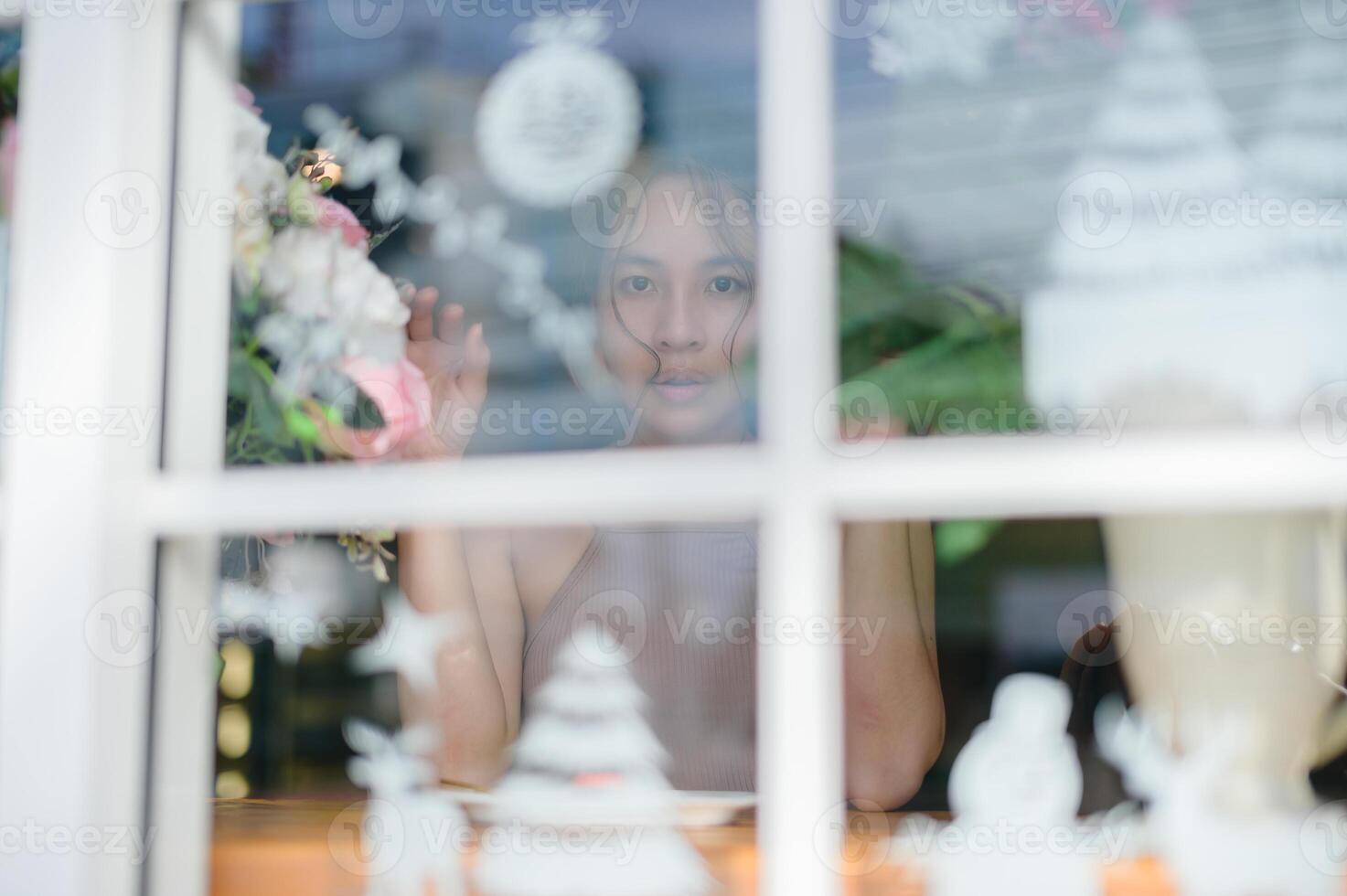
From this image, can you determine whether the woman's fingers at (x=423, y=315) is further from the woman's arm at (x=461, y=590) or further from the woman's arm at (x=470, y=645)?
the woman's arm at (x=470, y=645)

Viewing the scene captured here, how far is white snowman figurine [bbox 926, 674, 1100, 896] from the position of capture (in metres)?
0.84

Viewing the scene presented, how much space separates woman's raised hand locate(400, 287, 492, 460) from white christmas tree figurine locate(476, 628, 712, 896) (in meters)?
0.22

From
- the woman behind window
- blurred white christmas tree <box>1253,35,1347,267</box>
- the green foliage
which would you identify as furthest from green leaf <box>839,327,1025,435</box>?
blurred white christmas tree <box>1253,35,1347,267</box>

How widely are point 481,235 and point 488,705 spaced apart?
17.2 inches

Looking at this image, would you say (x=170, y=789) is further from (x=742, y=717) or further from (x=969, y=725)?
(x=969, y=725)

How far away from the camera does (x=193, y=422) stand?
1006 mm

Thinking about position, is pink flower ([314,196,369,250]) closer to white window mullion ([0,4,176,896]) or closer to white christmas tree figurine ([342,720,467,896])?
white window mullion ([0,4,176,896])

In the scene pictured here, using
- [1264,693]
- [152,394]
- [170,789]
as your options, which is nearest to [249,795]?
[170,789]

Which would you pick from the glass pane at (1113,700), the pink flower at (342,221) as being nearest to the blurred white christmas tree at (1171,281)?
the glass pane at (1113,700)

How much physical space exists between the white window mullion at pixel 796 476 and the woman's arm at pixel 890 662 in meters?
0.06

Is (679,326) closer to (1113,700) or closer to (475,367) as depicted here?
(475,367)

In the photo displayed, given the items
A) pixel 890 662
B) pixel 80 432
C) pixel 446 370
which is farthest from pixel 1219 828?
pixel 80 432

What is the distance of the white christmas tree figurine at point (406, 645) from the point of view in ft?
3.34

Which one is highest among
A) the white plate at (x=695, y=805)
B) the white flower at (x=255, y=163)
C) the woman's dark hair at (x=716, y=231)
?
the white flower at (x=255, y=163)
